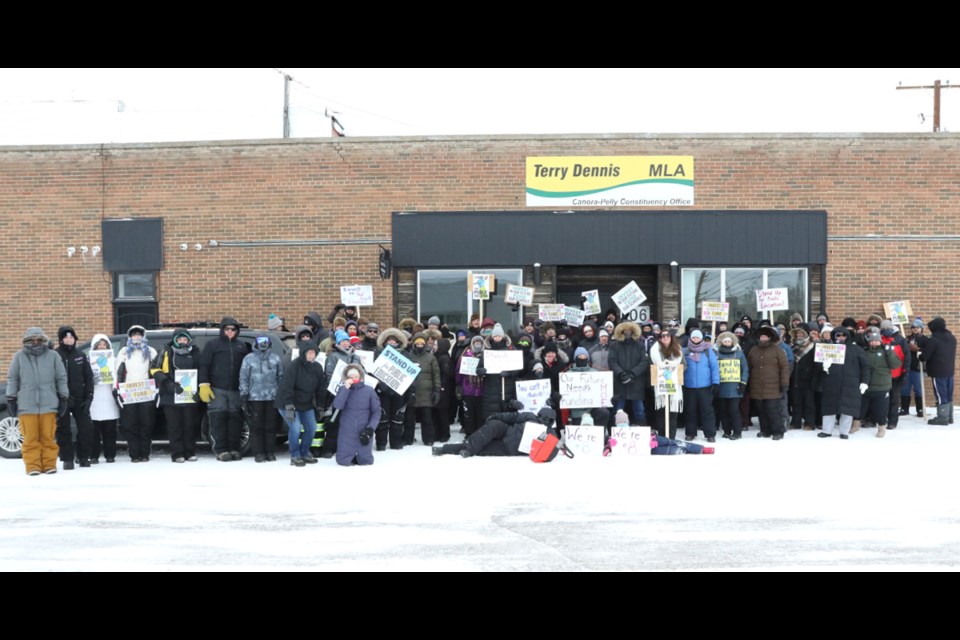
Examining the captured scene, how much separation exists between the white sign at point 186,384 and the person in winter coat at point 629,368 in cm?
608

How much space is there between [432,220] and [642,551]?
39.6 feet

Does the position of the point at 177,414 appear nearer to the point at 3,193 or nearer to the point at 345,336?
the point at 345,336

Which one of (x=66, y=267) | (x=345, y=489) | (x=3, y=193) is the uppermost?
(x=3, y=193)

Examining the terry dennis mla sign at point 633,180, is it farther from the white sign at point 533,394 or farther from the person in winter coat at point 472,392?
the white sign at point 533,394

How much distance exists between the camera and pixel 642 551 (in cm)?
721

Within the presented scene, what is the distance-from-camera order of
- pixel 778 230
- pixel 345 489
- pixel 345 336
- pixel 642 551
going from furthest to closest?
1. pixel 778 230
2. pixel 345 336
3. pixel 345 489
4. pixel 642 551

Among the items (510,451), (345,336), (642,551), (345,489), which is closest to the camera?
(642,551)

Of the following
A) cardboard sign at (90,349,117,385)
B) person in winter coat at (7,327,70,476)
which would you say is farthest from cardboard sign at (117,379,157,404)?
person in winter coat at (7,327,70,476)

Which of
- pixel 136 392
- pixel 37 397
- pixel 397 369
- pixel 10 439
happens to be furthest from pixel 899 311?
pixel 10 439

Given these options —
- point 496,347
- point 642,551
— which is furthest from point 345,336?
point 642,551

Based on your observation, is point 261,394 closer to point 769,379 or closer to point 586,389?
point 586,389

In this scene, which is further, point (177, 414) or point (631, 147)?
point (631, 147)

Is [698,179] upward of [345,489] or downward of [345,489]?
upward

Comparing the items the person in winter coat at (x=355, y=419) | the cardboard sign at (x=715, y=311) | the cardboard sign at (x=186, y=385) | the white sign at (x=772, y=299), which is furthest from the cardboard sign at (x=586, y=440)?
the white sign at (x=772, y=299)
